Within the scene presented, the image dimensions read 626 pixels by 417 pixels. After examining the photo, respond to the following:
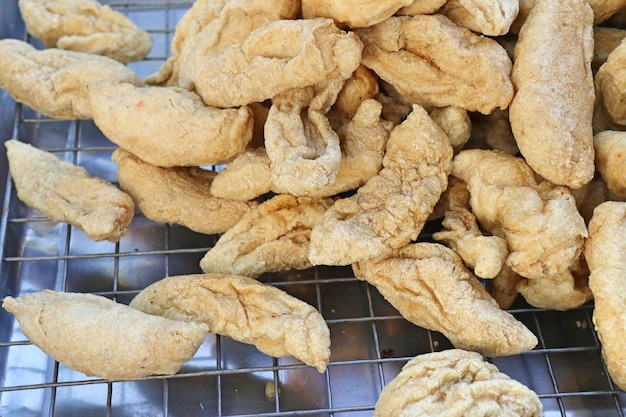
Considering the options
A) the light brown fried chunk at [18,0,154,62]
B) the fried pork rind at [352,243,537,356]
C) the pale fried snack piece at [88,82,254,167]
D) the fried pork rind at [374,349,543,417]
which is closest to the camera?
the fried pork rind at [374,349,543,417]

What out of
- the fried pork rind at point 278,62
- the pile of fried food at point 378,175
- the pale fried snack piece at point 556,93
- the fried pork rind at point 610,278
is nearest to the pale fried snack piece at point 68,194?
A: the pile of fried food at point 378,175

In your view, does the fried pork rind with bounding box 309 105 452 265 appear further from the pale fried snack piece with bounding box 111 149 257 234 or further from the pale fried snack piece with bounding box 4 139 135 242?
the pale fried snack piece with bounding box 4 139 135 242

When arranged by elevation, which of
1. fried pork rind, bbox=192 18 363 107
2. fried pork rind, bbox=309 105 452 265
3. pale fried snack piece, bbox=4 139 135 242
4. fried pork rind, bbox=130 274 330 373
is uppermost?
fried pork rind, bbox=192 18 363 107

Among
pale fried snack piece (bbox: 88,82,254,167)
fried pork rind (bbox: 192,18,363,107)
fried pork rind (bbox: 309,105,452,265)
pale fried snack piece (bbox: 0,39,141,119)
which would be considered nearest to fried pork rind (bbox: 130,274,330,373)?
fried pork rind (bbox: 309,105,452,265)

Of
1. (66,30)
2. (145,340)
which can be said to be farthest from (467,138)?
(66,30)

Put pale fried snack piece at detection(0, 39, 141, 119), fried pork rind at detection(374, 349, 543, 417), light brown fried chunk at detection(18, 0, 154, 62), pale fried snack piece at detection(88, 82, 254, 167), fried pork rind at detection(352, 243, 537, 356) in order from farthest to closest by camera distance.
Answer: light brown fried chunk at detection(18, 0, 154, 62), pale fried snack piece at detection(0, 39, 141, 119), pale fried snack piece at detection(88, 82, 254, 167), fried pork rind at detection(352, 243, 537, 356), fried pork rind at detection(374, 349, 543, 417)

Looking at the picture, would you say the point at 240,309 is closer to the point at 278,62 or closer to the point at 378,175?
the point at 378,175

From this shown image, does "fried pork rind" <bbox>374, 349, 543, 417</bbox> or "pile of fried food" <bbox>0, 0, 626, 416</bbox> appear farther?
"pile of fried food" <bbox>0, 0, 626, 416</bbox>

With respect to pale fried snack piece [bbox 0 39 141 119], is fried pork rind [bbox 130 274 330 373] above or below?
below
